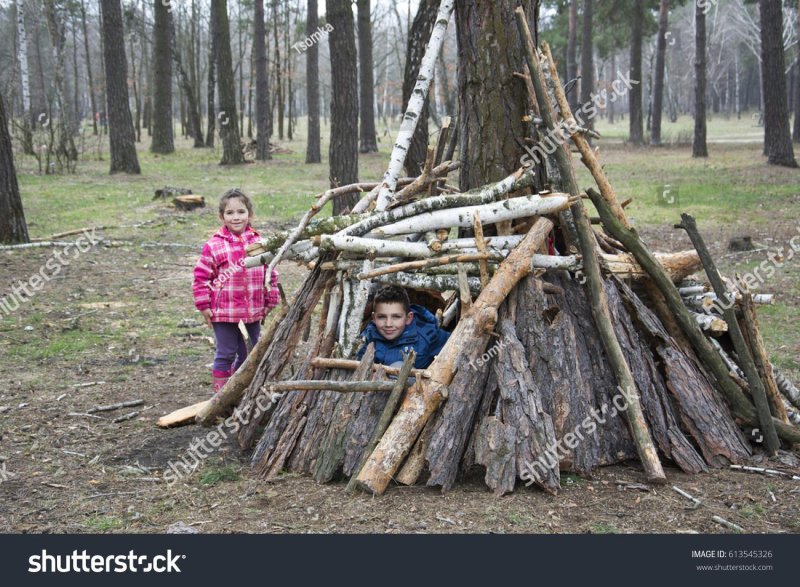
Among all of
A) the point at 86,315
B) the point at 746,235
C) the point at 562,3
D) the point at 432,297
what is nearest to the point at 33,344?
the point at 86,315

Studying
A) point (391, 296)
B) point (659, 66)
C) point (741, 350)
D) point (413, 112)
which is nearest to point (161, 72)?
point (659, 66)

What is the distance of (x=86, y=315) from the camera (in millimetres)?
8352

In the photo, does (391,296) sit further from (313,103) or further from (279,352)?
(313,103)

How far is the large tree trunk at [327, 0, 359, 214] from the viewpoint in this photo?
11.9 m

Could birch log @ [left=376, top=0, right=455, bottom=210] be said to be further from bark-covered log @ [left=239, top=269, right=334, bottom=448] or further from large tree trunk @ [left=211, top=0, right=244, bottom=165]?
large tree trunk @ [left=211, top=0, right=244, bottom=165]

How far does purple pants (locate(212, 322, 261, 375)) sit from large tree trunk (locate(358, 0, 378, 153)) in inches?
638

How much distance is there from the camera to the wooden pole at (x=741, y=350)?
446 centimetres

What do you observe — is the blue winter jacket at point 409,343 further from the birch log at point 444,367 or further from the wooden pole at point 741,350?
the wooden pole at point 741,350

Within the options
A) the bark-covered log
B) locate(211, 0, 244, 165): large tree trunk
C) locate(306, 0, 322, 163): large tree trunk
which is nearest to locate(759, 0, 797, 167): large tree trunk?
locate(306, 0, 322, 163): large tree trunk

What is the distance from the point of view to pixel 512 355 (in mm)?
4168

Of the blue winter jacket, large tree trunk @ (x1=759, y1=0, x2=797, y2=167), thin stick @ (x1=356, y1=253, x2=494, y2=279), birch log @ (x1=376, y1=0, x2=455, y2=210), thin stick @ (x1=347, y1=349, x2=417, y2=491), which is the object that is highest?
large tree trunk @ (x1=759, y1=0, x2=797, y2=167)

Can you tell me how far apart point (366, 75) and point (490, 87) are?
64.4ft

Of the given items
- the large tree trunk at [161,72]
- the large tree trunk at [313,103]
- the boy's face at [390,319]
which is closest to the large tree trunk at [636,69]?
the large tree trunk at [313,103]

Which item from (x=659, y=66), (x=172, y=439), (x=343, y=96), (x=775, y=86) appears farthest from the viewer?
(x=659, y=66)
